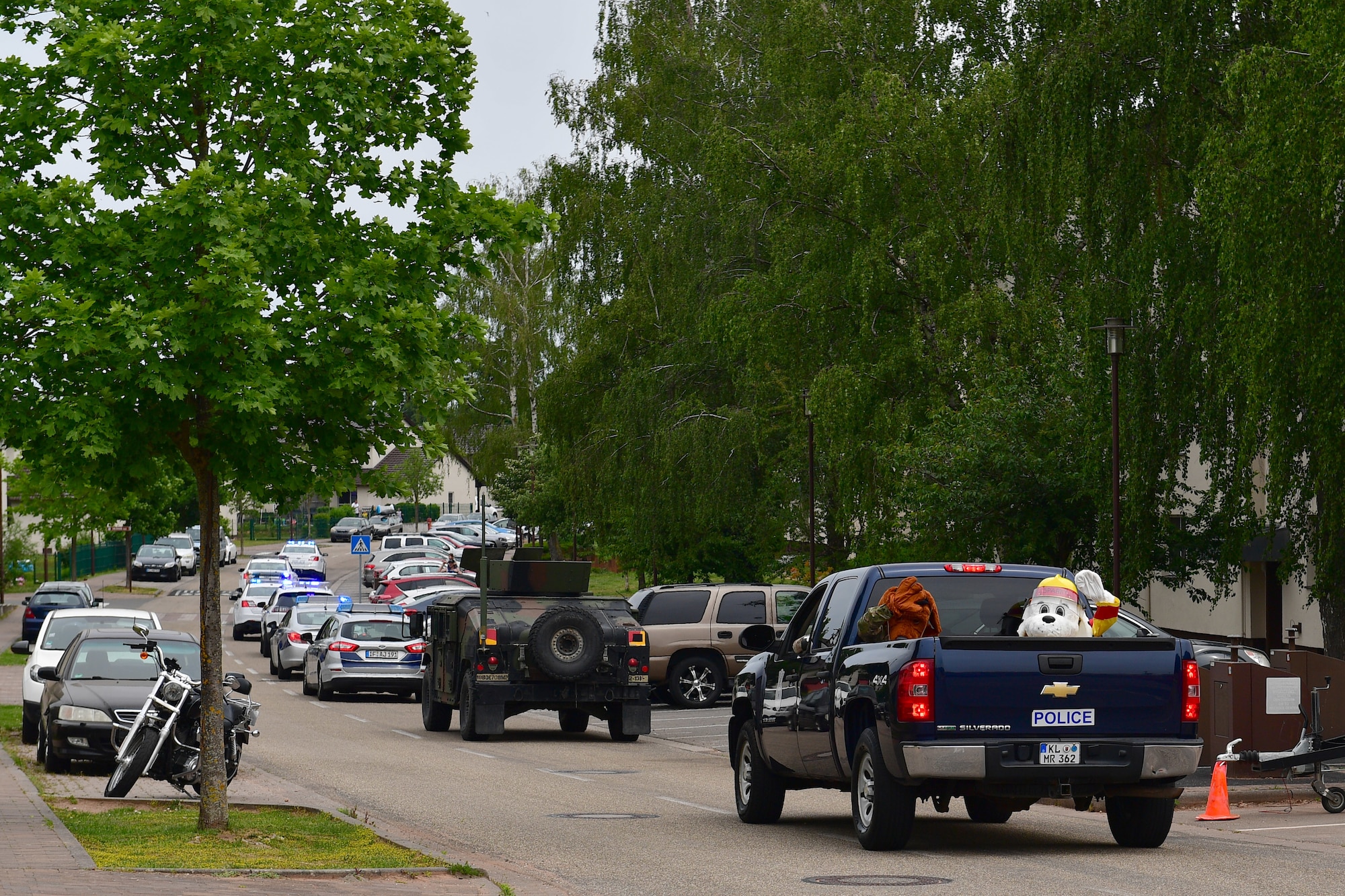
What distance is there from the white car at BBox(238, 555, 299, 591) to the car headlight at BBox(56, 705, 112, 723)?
33.9 m

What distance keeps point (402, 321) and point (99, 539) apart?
280ft

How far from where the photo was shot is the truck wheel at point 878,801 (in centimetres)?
1141

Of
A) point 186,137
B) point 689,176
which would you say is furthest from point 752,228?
point 186,137

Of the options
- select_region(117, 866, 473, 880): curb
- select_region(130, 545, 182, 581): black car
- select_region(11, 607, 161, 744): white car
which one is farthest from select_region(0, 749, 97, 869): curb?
select_region(130, 545, 182, 581): black car

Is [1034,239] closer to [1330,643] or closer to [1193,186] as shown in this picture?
[1193,186]

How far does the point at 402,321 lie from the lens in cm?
1231

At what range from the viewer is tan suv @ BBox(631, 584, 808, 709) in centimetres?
2944

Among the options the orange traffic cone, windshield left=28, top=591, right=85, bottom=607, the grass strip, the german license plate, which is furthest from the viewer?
windshield left=28, top=591, right=85, bottom=607

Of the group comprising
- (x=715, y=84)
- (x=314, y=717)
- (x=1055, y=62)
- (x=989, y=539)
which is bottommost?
(x=314, y=717)

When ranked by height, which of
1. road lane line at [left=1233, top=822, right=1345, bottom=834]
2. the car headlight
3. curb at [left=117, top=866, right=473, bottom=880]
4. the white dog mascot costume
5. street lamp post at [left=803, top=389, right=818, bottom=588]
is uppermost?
street lamp post at [left=803, top=389, right=818, bottom=588]

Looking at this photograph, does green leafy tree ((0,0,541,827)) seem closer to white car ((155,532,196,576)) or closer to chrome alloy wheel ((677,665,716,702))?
chrome alloy wheel ((677,665,716,702))

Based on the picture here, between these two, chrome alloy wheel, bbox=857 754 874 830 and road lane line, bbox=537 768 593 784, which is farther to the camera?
road lane line, bbox=537 768 593 784

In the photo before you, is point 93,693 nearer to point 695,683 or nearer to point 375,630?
point 375,630

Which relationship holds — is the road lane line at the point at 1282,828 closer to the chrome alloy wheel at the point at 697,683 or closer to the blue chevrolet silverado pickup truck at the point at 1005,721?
the blue chevrolet silverado pickup truck at the point at 1005,721
